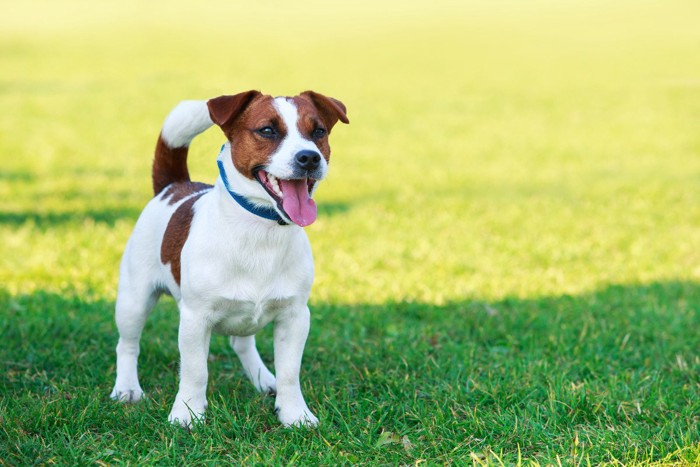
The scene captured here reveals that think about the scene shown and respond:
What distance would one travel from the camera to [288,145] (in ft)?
11.7

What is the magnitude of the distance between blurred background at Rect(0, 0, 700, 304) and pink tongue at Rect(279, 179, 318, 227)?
2.23 meters

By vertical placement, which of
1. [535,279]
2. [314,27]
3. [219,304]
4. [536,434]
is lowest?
[314,27]

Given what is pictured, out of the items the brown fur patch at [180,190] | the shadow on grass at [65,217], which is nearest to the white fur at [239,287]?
the brown fur patch at [180,190]

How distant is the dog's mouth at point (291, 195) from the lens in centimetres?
358

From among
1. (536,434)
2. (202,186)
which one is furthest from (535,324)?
(202,186)

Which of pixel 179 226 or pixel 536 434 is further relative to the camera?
pixel 179 226

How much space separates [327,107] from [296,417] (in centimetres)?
141

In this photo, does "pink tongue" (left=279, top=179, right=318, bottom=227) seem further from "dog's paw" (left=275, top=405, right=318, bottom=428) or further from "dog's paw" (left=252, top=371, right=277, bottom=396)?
"dog's paw" (left=252, top=371, right=277, bottom=396)

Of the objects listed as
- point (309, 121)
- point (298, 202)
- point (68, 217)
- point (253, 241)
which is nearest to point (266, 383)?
point (253, 241)

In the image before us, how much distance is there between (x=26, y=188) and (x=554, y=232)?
5.87 metres

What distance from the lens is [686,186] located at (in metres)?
11.1

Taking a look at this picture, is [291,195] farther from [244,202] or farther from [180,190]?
[180,190]

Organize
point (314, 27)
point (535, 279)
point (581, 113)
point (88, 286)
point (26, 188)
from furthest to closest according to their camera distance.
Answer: point (314, 27) → point (581, 113) → point (26, 188) → point (535, 279) → point (88, 286)

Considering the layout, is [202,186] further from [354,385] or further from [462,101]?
[462,101]
